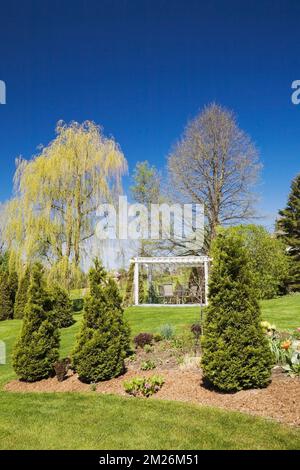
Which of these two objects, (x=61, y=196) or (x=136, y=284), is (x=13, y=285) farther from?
(x=61, y=196)

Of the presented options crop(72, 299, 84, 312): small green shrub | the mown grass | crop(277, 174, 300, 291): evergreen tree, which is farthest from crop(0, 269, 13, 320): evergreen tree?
crop(277, 174, 300, 291): evergreen tree

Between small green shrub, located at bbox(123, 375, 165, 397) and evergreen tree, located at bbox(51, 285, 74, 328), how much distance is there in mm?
9111

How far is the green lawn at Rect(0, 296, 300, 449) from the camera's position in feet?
13.3

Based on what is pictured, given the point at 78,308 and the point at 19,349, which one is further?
the point at 78,308

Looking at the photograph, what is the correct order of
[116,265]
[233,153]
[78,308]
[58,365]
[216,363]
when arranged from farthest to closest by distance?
[233,153], [78,308], [116,265], [58,365], [216,363]

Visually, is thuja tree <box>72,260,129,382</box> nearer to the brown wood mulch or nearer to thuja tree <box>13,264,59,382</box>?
the brown wood mulch

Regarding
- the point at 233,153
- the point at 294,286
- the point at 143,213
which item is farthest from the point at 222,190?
the point at 294,286

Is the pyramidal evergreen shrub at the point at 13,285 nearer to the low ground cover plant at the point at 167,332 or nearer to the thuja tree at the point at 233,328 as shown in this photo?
the low ground cover plant at the point at 167,332

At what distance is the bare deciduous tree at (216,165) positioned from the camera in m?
22.9

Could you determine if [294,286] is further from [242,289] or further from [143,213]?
[242,289]

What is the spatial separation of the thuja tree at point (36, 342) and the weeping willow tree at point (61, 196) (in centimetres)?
790

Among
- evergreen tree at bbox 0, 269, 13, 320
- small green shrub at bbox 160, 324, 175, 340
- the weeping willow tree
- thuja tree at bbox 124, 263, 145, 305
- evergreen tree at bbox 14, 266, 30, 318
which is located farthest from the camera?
thuja tree at bbox 124, 263, 145, 305

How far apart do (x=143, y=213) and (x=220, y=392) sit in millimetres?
20028

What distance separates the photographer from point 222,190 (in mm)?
23172
